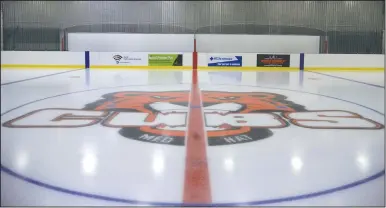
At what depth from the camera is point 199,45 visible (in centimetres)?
1521

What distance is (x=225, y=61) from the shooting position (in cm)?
1316

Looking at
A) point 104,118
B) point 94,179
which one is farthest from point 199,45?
point 94,179

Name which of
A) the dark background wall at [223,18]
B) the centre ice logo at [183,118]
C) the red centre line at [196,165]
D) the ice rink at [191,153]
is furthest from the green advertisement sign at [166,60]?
the red centre line at [196,165]

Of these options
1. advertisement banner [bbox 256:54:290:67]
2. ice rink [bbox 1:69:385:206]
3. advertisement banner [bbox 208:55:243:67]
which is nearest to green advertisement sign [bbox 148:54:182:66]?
advertisement banner [bbox 208:55:243:67]

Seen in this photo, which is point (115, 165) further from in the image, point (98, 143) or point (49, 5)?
point (49, 5)

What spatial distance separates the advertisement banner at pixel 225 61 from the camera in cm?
1309

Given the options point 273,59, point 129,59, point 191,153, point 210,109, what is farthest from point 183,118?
point 273,59

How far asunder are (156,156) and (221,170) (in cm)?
47

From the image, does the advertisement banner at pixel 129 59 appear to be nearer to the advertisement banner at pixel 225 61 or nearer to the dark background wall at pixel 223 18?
the advertisement banner at pixel 225 61

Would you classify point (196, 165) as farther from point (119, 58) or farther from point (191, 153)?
point (119, 58)

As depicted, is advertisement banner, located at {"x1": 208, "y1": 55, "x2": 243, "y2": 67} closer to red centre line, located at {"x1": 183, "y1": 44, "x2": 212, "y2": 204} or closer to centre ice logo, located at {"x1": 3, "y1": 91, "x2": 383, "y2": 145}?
centre ice logo, located at {"x1": 3, "y1": 91, "x2": 383, "y2": 145}

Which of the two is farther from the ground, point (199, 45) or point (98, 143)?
point (199, 45)

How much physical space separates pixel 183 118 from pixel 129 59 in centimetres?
925

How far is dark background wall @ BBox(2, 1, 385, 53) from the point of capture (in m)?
16.6
